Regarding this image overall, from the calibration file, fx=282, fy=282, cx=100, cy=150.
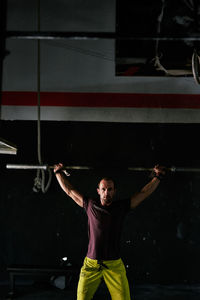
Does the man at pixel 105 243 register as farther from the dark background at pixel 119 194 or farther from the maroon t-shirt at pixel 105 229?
the dark background at pixel 119 194

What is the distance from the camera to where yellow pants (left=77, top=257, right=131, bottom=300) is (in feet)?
8.28

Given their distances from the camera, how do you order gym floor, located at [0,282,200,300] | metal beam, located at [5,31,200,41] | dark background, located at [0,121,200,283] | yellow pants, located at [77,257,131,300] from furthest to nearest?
dark background, located at [0,121,200,283] → gym floor, located at [0,282,200,300] → yellow pants, located at [77,257,131,300] → metal beam, located at [5,31,200,41]

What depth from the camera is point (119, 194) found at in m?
3.77

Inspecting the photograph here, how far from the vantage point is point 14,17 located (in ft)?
12.6

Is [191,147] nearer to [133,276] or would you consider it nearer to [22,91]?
[133,276]

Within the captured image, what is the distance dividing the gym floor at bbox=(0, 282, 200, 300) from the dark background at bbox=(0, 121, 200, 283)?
121mm

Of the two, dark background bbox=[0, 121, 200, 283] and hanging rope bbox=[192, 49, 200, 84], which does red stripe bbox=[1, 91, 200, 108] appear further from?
hanging rope bbox=[192, 49, 200, 84]

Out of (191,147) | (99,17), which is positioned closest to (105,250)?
(191,147)

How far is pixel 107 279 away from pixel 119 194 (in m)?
1.34

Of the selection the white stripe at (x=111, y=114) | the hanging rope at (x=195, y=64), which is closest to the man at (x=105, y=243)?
the hanging rope at (x=195, y=64)

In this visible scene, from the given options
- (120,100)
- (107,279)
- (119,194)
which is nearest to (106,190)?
(107,279)

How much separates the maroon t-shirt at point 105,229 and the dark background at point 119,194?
101 cm

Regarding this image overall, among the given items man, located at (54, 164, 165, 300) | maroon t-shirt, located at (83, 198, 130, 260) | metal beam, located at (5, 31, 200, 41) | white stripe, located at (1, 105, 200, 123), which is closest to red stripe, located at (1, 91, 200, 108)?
white stripe, located at (1, 105, 200, 123)

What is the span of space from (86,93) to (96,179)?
1168mm
